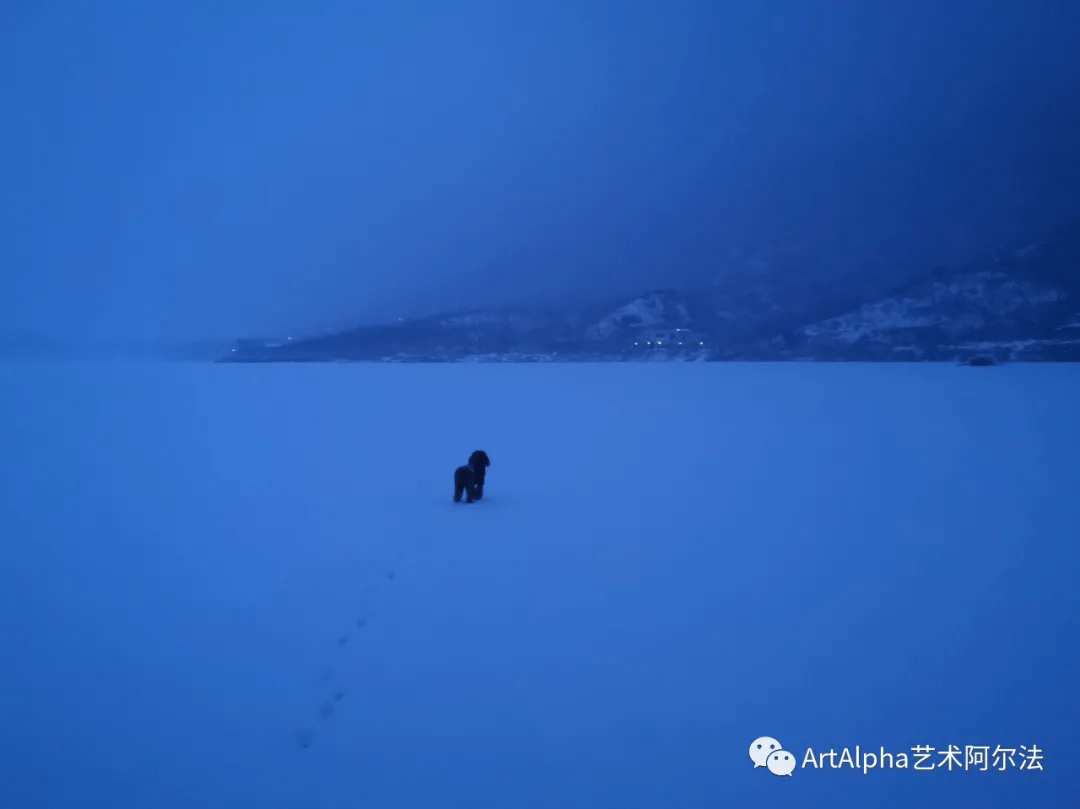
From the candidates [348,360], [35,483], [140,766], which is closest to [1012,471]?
[140,766]

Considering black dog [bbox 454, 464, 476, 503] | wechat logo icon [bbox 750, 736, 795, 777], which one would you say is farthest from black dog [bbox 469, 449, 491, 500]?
wechat logo icon [bbox 750, 736, 795, 777]

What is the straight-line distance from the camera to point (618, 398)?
88.9ft

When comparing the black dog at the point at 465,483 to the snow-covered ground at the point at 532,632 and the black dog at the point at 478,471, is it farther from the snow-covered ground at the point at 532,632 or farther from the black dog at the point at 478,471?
the snow-covered ground at the point at 532,632

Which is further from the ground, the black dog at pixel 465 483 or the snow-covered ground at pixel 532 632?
the black dog at pixel 465 483

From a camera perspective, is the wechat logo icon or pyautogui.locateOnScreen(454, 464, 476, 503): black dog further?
pyautogui.locateOnScreen(454, 464, 476, 503): black dog

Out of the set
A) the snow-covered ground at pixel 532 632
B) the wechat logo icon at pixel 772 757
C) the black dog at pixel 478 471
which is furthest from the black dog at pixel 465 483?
the wechat logo icon at pixel 772 757

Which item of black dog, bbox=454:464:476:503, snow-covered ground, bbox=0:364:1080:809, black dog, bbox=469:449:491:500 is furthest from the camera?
black dog, bbox=469:449:491:500

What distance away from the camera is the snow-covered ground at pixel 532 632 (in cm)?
353

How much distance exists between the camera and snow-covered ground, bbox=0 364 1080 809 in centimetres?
353

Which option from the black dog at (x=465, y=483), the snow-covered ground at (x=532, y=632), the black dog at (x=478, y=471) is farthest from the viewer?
the black dog at (x=478, y=471)

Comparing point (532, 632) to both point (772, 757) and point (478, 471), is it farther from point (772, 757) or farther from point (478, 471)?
point (478, 471)

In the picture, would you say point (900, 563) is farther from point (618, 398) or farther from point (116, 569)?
point (618, 398)

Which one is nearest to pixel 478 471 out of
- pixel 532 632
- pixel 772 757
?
pixel 532 632

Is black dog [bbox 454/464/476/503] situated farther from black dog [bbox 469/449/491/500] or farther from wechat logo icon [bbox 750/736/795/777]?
wechat logo icon [bbox 750/736/795/777]
